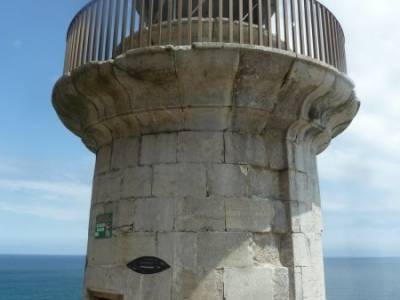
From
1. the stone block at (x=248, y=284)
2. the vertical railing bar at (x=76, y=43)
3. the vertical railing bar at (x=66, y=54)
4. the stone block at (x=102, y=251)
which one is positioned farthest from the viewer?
the vertical railing bar at (x=66, y=54)

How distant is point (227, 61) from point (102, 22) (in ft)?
5.91

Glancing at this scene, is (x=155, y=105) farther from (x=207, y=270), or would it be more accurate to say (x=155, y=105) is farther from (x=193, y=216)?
(x=207, y=270)

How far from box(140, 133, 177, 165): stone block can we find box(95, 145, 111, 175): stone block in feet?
2.25

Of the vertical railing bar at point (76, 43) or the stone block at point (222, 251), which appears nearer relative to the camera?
the stone block at point (222, 251)

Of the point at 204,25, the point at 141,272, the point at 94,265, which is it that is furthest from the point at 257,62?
the point at 94,265

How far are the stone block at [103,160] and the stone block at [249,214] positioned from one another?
1757 millimetres

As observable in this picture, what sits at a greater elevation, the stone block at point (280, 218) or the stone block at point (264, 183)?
the stone block at point (264, 183)

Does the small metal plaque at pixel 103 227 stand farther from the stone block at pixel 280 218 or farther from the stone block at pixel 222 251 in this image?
the stone block at pixel 280 218

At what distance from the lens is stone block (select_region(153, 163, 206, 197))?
14.8 ft

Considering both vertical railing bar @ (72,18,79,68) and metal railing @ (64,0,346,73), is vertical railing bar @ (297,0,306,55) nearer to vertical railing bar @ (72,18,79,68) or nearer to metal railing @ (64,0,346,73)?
metal railing @ (64,0,346,73)

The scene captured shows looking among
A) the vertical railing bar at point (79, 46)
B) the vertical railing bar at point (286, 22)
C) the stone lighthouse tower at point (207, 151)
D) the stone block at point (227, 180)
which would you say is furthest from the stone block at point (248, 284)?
the vertical railing bar at point (79, 46)

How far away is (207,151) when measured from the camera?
15.1 feet

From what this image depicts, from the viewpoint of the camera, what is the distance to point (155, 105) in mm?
4691

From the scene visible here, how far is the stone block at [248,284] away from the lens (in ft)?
14.0
